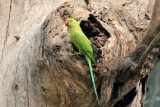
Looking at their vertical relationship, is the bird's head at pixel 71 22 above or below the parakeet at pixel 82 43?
above

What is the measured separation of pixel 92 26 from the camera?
2.83 m

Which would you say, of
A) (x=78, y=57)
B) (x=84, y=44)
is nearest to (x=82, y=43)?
(x=84, y=44)

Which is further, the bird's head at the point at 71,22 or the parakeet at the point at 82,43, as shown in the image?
the bird's head at the point at 71,22

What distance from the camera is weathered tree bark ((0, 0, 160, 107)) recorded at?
2.73 meters

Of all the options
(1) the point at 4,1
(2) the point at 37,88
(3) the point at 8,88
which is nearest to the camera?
(2) the point at 37,88

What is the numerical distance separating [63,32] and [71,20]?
4.4 inches

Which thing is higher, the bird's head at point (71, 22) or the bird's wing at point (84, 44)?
the bird's head at point (71, 22)

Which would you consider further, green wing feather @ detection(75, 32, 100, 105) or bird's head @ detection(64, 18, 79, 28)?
bird's head @ detection(64, 18, 79, 28)

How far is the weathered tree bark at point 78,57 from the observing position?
2729 millimetres

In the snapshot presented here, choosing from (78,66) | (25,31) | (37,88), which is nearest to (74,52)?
(78,66)

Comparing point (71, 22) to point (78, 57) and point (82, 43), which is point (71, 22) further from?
point (78, 57)

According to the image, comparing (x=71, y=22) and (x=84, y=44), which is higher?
(x=71, y=22)

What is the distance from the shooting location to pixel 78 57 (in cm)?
268

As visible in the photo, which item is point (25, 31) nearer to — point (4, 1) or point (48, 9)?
point (48, 9)
